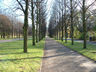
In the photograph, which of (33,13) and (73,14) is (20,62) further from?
(73,14)

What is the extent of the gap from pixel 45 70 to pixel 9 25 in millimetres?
57668

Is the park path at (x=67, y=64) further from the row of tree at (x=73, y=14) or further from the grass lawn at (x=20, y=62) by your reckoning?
the row of tree at (x=73, y=14)

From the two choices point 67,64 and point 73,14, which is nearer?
point 67,64

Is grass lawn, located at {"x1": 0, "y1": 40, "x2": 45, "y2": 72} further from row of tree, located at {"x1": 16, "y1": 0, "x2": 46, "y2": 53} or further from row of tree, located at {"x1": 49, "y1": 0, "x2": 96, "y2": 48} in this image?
row of tree, located at {"x1": 49, "y1": 0, "x2": 96, "y2": 48}

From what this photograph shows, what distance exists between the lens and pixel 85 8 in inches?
706

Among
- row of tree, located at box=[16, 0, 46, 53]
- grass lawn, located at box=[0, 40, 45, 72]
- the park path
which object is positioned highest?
row of tree, located at box=[16, 0, 46, 53]

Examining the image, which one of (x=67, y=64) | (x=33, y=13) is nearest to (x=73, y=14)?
(x=33, y=13)

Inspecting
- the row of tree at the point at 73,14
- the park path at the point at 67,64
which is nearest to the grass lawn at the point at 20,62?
the park path at the point at 67,64

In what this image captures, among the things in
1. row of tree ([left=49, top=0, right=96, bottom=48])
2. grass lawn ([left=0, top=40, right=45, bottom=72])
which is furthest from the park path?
row of tree ([left=49, top=0, right=96, bottom=48])

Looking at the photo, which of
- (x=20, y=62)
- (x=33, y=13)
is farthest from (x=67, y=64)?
(x=33, y=13)

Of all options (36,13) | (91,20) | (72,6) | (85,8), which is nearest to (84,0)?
(85,8)

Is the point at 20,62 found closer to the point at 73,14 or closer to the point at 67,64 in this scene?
the point at 67,64

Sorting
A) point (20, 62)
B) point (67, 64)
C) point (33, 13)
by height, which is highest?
point (33, 13)

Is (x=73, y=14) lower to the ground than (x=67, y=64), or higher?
higher
